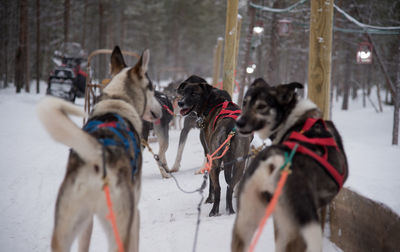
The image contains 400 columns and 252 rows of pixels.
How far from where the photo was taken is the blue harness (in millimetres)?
2018

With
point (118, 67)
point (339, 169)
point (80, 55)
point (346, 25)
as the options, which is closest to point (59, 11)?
point (80, 55)

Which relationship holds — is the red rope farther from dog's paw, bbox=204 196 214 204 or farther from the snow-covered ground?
dog's paw, bbox=204 196 214 204

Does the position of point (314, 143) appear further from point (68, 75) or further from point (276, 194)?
point (68, 75)

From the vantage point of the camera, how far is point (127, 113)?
246 cm

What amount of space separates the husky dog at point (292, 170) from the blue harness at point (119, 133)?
851 mm

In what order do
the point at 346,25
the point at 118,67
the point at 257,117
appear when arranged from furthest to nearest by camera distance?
the point at 346,25 → the point at 118,67 → the point at 257,117

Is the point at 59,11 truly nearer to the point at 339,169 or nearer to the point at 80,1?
the point at 80,1

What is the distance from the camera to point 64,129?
5.64 feet

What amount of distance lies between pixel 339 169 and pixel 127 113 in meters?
1.73

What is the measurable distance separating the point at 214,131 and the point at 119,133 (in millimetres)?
2619

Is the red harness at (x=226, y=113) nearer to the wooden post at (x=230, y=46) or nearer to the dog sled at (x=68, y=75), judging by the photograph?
the wooden post at (x=230, y=46)

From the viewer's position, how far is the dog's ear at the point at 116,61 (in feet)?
10.1

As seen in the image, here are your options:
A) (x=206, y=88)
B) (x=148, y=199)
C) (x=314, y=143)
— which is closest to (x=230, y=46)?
(x=206, y=88)

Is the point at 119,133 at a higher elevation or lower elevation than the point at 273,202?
higher
